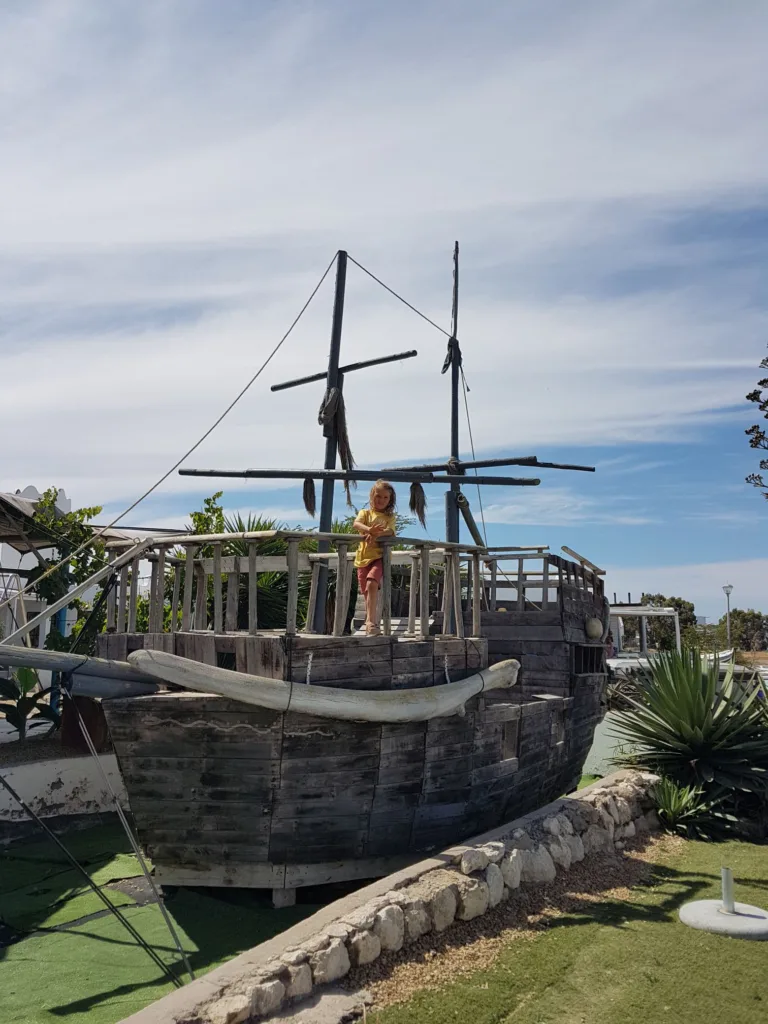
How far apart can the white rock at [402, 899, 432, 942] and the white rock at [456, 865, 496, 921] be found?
1.18 ft

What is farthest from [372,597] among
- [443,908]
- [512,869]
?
[443,908]

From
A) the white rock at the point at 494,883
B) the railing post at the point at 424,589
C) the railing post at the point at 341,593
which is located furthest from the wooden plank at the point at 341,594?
the white rock at the point at 494,883

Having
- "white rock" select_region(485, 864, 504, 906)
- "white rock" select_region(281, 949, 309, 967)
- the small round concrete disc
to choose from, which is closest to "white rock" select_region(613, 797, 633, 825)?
the small round concrete disc

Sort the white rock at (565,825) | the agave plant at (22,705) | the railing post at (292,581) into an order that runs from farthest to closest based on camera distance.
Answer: the agave plant at (22,705) → the white rock at (565,825) → the railing post at (292,581)

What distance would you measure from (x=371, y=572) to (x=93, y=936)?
3616 millimetres

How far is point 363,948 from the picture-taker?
4.79 metres

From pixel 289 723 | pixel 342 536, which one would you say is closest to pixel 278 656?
pixel 289 723

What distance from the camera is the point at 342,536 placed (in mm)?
6824

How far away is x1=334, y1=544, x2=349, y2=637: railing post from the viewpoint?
6730 millimetres

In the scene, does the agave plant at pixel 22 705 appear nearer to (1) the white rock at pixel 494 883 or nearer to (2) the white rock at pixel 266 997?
(1) the white rock at pixel 494 883

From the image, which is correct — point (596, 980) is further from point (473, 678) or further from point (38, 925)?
point (38, 925)

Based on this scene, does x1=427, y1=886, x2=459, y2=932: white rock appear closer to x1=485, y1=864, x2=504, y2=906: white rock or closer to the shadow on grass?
the shadow on grass

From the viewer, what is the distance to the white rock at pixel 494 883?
5891 mm

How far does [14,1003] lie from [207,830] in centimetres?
178
